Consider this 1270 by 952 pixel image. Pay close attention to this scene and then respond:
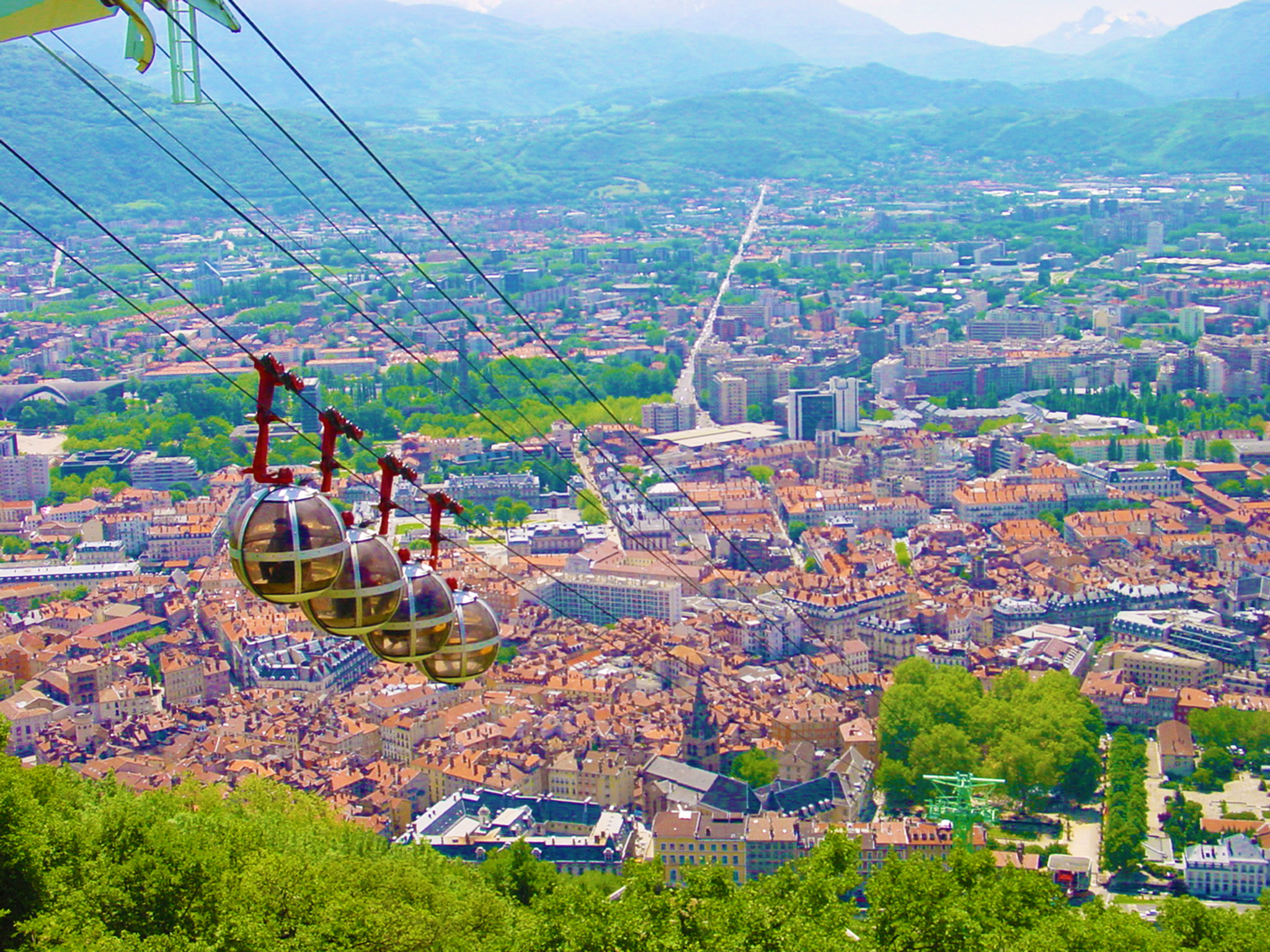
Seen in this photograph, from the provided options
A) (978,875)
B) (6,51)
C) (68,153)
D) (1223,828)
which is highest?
(6,51)

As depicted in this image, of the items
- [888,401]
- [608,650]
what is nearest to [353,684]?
[608,650]

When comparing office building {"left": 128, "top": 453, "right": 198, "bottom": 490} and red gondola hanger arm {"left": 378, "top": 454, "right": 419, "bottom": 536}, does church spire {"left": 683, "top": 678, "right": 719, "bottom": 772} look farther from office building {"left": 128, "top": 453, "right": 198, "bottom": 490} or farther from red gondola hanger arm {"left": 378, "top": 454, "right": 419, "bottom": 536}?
office building {"left": 128, "top": 453, "right": 198, "bottom": 490}

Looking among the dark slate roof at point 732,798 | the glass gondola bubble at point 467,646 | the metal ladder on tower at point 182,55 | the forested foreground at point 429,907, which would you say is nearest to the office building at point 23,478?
the dark slate roof at point 732,798

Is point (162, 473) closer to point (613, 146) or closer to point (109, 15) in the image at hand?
point (109, 15)

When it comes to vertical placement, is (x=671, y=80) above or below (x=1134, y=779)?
above

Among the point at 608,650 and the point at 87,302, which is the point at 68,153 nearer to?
the point at 87,302

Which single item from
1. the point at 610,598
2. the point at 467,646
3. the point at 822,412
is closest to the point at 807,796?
the point at 610,598
